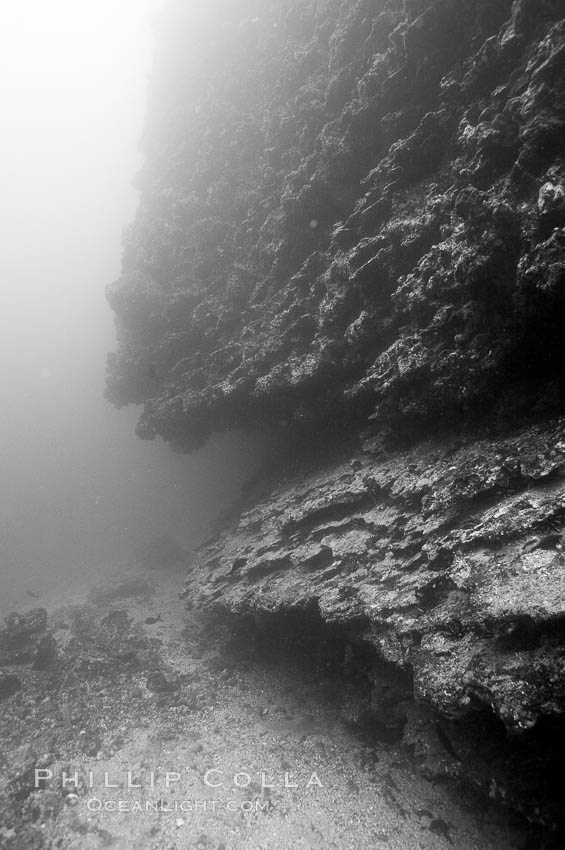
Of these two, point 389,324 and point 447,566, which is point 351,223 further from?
point 447,566

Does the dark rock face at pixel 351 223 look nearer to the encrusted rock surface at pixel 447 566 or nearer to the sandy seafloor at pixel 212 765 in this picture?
the encrusted rock surface at pixel 447 566

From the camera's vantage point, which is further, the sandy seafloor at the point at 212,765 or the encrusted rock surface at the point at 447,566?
the sandy seafloor at the point at 212,765

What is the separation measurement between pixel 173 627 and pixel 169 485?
16836 millimetres

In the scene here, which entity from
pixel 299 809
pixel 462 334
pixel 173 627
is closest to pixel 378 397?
pixel 462 334

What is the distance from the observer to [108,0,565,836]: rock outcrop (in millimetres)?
7102

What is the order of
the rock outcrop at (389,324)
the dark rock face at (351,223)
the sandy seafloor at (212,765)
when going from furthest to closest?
the sandy seafloor at (212,765)
the dark rock face at (351,223)
the rock outcrop at (389,324)

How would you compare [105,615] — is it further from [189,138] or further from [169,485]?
[189,138]

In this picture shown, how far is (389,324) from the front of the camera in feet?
34.4

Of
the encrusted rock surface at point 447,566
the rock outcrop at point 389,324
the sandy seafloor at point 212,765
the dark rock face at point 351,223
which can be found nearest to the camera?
the encrusted rock surface at point 447,566

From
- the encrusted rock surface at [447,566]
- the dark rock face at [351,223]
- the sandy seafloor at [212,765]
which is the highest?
the dark rock face at [351,223]

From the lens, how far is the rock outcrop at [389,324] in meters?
7.10

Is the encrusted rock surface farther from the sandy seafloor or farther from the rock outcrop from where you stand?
the sandy seafloor

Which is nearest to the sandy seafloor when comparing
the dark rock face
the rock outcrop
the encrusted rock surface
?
the rock outcrop

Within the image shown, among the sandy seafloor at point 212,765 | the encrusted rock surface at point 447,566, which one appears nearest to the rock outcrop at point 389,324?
the encrusted rock surface at point 447,566
